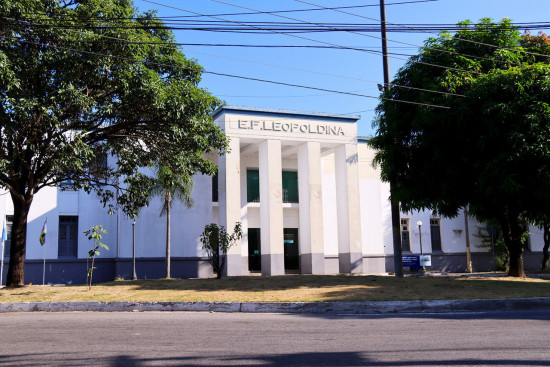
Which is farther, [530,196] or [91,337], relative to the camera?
[530,196]

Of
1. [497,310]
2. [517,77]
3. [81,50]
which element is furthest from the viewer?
[517,77]

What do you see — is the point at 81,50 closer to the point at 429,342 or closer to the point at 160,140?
the point at 160,140

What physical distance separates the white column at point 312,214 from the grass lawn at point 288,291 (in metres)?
13.3

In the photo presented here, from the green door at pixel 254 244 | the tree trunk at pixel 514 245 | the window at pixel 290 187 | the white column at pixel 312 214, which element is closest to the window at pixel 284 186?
the window at pixel 290 187

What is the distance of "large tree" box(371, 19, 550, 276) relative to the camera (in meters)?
15.3

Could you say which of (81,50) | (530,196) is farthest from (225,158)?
(530,196)

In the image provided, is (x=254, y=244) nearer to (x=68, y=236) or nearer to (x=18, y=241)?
(x=68, y=236)

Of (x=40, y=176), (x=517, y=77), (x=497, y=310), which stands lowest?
(x=497, y=310)

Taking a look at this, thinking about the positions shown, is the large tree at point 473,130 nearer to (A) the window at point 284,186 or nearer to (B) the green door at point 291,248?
(A) the window at point 284,186

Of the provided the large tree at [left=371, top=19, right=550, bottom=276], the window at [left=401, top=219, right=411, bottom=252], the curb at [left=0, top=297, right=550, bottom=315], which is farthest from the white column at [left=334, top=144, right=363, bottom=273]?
the curb at [left=0, top=297, right=550, bottom=315]

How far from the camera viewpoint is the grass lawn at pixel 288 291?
1262cm

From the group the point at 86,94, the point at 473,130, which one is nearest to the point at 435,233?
the point at 473,130

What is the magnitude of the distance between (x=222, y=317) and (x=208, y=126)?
8406 mm

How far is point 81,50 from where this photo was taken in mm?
13523
